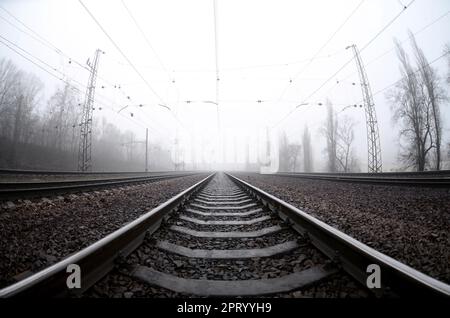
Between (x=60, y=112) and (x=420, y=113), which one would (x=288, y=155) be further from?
(x=60, y=112)

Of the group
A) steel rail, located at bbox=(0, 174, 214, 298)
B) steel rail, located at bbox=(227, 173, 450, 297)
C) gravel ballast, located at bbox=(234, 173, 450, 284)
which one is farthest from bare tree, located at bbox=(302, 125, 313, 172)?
steel rail, located at bbox=(0, 174, 214, 298)

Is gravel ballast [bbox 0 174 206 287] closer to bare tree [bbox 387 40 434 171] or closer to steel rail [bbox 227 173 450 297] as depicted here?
steel rail [bbox 227 173 450 297]

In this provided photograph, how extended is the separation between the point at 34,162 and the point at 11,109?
10631 millimetres

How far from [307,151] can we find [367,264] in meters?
54.3

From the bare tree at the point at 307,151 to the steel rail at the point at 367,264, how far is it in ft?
169

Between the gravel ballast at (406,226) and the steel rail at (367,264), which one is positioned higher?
the steel rail at (367,264)

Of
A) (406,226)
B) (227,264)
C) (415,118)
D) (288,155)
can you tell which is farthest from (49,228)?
(288,155)

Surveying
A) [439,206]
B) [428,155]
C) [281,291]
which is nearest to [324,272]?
[281,291]

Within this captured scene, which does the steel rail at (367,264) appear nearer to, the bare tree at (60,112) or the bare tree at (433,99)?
the bare tree at (433,99)

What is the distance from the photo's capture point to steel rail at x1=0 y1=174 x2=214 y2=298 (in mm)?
1386

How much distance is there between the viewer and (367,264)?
182cm

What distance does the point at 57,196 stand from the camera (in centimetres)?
623

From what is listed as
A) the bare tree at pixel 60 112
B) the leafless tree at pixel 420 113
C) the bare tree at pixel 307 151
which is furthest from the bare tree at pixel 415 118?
the bare tree at pixel 60 112

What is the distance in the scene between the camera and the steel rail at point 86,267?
139cm
